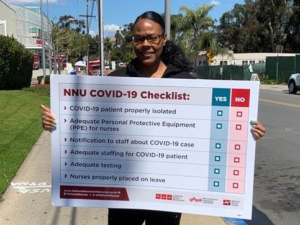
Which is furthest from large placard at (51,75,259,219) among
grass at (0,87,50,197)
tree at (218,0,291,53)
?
tree at (218,0,291,53)

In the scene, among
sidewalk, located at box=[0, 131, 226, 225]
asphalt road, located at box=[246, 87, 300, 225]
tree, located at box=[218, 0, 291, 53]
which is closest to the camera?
sidewalk, located at box=[0, 131, 226, 225]

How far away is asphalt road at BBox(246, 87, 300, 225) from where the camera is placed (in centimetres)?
475

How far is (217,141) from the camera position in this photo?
2.49 metres

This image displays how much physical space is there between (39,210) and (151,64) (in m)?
2.70

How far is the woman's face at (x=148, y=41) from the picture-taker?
8.29 feet

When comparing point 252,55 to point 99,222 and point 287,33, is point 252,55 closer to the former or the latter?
point 287,33

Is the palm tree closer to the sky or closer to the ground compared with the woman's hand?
closer to the sky

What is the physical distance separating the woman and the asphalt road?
222 cm

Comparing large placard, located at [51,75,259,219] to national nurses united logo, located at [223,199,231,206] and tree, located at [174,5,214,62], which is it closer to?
national nurses united logo, located at [223,199,231,206]

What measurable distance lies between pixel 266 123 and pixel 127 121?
9.58m

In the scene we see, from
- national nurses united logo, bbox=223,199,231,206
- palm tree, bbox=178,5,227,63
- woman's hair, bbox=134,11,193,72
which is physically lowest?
national nurses united logo, bbox=223,199,231,206

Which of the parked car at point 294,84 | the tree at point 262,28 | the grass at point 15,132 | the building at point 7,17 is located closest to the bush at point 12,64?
the grass at point 15,132

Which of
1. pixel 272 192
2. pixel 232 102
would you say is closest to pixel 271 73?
pixel 272 192

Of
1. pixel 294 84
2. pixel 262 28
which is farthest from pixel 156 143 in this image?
pixel 262 28
